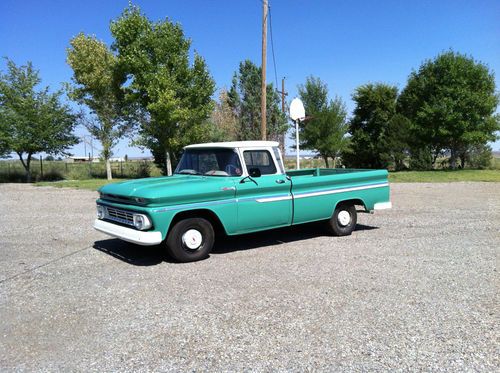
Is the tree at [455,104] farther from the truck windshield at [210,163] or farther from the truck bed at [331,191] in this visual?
the truck windshield at [210,163]

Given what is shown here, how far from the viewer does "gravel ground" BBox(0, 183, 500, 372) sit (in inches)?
139

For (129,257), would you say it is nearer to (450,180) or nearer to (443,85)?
(450,180)

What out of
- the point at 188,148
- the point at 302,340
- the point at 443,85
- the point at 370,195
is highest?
the point at 443,85

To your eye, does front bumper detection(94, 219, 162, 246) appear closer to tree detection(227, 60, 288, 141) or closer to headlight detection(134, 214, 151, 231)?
headlight detection(134, 214, 151, 231)

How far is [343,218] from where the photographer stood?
8.22 metres

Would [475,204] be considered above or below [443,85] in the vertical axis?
below

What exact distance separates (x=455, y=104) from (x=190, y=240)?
81.3ft

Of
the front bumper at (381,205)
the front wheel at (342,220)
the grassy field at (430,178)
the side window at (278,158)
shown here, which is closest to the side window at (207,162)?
the side window at (278,158)

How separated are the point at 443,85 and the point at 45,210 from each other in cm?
2411

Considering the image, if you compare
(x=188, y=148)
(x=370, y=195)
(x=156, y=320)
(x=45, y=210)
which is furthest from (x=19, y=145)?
(x=156, y=320)

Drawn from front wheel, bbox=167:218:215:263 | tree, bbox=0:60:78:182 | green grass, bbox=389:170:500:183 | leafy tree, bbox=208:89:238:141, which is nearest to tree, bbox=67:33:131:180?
tree, bbox=0:60:78:182

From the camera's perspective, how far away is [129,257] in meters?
6.86

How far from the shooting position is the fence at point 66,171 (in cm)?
2916

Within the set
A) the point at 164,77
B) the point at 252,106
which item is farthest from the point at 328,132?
the point at 164,77
